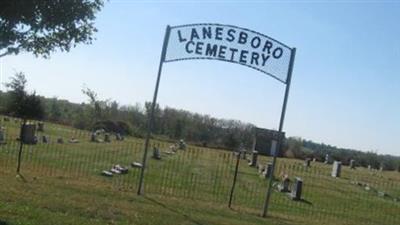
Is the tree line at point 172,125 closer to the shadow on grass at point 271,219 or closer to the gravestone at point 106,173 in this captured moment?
the gravestone at point 106,173

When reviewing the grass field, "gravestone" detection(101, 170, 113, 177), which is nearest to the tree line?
the grass field

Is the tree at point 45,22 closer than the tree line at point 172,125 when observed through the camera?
Yes

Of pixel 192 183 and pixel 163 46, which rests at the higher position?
pixel 163 46

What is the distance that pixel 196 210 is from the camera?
41.0 feet

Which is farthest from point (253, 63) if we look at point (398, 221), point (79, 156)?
point (79, 156)

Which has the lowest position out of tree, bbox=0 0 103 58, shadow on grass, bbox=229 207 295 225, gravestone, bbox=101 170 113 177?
gravestone, bbox=101 170 113 177

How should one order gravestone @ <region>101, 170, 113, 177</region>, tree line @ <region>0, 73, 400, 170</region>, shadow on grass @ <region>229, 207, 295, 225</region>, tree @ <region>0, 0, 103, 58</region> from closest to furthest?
1. tree @ <region>0, 0, 103, 58</region>
2. shadow on grass @ <region>229, 207, 295, 225</region>
3. gravestone @ <region>101, 170, 113, 177</region>
4. tree line @ <region>0, 73, 400, 170</region>

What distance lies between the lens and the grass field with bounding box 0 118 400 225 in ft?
34.0

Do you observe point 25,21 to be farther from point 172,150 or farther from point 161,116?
point 161,116

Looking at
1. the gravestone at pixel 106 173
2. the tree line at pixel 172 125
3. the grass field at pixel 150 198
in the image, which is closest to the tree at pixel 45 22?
the grass field at pixel 150 198

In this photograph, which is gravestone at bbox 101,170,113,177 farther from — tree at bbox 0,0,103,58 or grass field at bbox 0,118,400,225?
tree at bbox 0,0,103,58

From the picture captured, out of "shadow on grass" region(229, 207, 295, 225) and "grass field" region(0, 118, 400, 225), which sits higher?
"shadow on grass" region(229, 207, 295, 225)

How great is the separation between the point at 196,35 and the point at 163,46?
0.81 meters

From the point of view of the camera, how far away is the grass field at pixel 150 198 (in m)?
10.4
